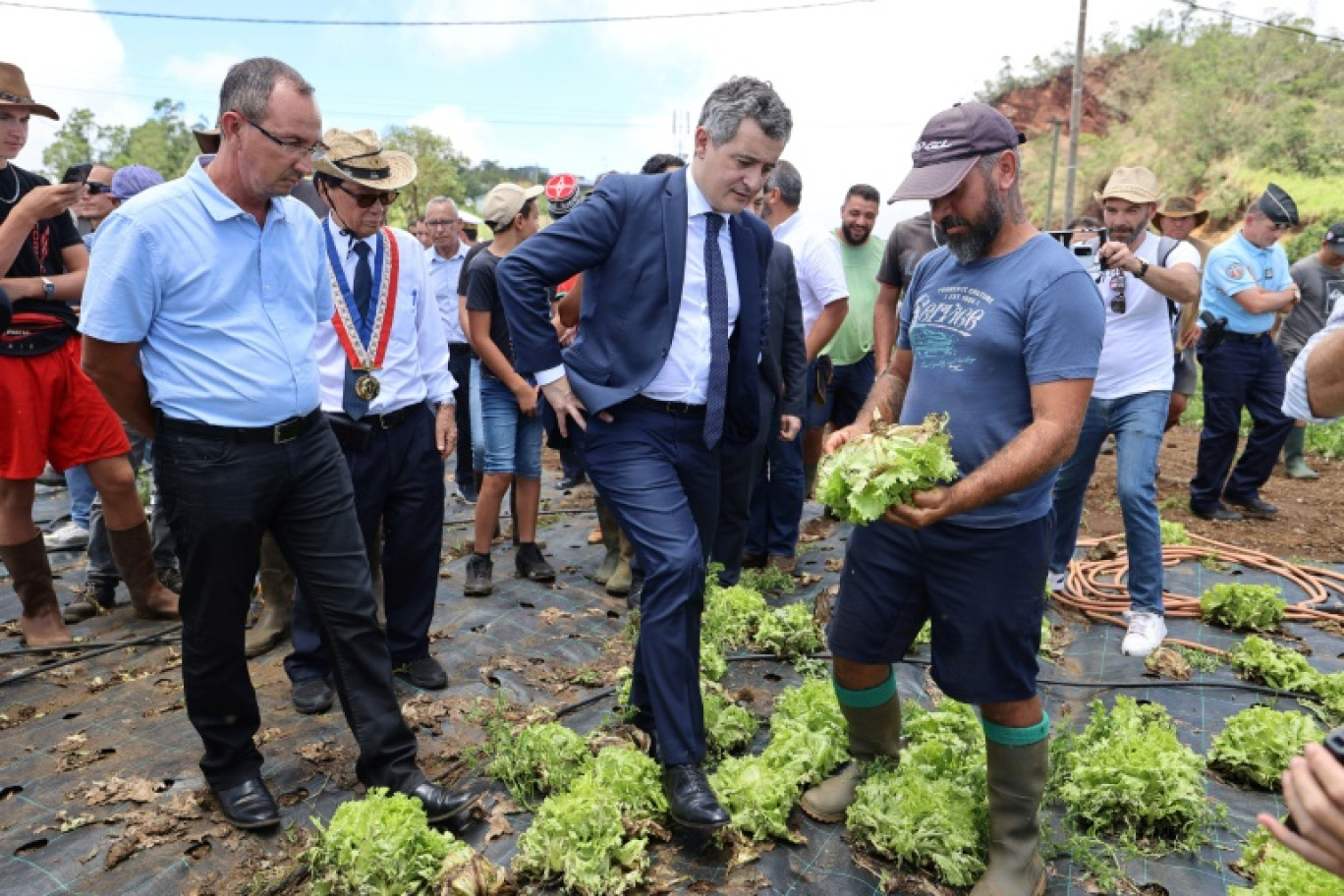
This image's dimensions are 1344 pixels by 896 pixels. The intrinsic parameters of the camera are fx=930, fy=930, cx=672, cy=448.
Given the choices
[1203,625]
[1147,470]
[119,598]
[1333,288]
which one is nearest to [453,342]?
[119,598]

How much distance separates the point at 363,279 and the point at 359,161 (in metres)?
0.52

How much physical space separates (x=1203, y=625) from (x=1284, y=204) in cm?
401

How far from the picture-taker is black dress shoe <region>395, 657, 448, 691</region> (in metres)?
4.55

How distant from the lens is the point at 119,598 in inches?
231

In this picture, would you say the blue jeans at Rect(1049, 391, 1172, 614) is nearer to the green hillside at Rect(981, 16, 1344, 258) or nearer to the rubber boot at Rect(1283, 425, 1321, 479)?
the rubber boot at Rect(1283, 425, 1321, 479)

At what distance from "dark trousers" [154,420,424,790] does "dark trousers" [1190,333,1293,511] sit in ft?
23.5

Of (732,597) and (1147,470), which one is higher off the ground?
(1147,470)

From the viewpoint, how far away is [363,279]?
13.9 ft

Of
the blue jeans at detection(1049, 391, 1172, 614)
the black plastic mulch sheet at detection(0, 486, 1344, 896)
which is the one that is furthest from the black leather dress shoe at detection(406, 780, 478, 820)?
the blue jeans at detection(1049, 391, 1172, 614)

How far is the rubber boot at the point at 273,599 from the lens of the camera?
16.5 ft

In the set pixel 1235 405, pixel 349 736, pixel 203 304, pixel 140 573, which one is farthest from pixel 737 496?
pixel 1235 405

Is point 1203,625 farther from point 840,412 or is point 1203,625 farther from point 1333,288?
point 1333,288

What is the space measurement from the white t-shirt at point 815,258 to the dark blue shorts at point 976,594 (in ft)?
11.1

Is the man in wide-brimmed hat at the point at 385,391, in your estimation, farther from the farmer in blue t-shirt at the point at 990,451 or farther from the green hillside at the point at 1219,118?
the green hillside at the point at 1219,118
